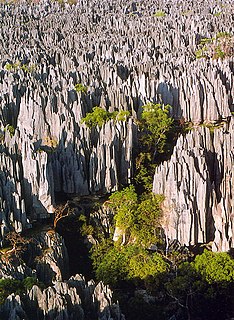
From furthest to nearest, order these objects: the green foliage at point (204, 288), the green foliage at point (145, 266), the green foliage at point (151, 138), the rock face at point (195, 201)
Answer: the green foliage at point (151, 138), the rock face at point (195, 201), the green foliage at point (145, 266), the green foliage at point (204, 288)

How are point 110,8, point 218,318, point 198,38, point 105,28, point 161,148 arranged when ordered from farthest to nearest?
point 110,8, point 105,28, point 198,38, point 161,148, point 218,318

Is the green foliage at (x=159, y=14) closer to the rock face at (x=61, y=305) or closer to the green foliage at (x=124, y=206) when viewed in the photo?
the green foliage at (x=124, y=206)

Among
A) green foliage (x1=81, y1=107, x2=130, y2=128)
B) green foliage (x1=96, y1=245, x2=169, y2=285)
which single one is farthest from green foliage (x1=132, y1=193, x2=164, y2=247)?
green foliage (x1=81, y1=107, x2=130, y2=128)

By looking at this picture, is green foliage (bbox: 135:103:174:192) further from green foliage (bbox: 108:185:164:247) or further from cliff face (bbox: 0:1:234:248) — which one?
green foliage (bbox: 108:185:164:247)

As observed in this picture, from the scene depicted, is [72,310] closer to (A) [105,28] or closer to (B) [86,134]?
(B) [86,134]

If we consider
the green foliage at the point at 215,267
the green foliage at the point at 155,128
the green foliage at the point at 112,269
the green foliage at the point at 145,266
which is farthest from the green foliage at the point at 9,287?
the green foliage at the point at 155,128

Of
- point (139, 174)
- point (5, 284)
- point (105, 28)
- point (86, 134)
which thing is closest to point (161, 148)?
point (139, 174)

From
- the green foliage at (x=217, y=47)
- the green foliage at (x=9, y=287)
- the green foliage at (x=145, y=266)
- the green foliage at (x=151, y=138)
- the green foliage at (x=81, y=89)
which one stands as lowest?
the green foliage at (x=145, y=266)
